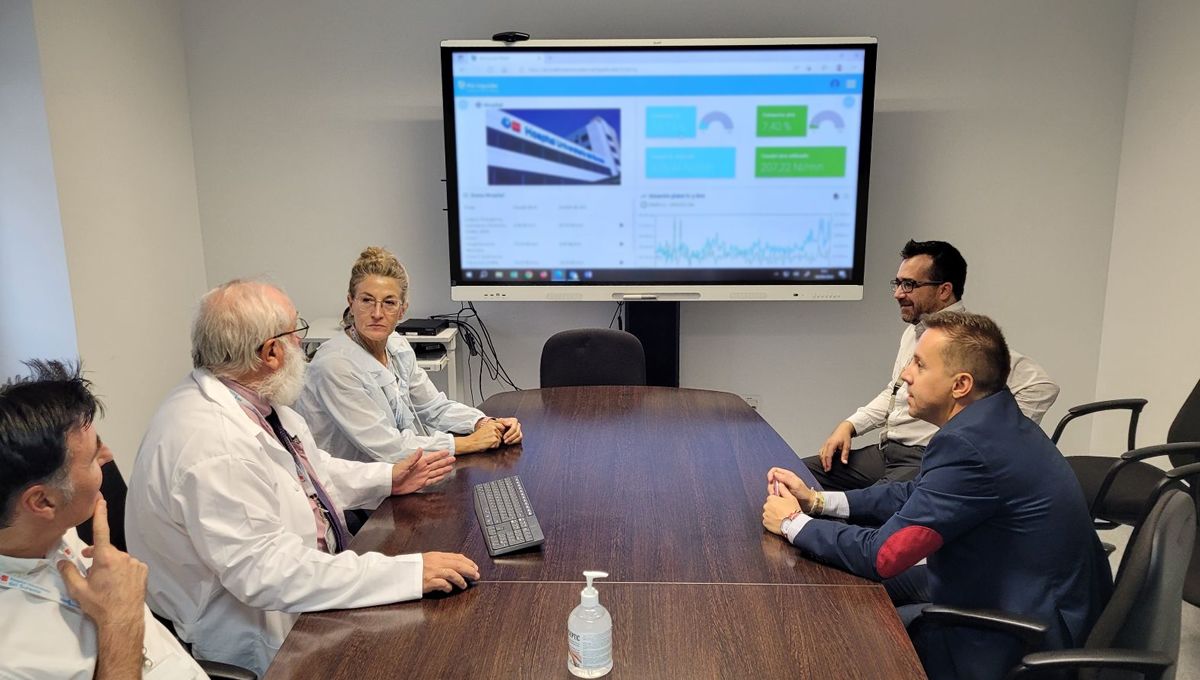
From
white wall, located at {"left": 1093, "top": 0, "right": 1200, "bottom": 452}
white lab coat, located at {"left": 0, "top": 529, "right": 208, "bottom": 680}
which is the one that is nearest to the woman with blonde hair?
white lab coat, located at {"left": 0, "top": 529, "right": 208, "bottom": 680}

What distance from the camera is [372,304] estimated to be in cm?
235

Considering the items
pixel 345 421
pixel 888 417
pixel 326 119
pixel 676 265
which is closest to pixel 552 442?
pixel 345 421

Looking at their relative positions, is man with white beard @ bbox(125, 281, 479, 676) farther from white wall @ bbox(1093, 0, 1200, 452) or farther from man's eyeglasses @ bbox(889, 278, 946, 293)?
white wall @ bbox(1093, 0, 1200, 452)

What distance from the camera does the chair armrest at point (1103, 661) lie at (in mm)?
1376

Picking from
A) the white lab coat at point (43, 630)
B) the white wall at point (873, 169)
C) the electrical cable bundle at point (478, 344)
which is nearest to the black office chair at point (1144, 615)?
the white lab coat at point (43, 630)

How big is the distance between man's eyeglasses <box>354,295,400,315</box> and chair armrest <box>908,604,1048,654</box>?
5.46 feet

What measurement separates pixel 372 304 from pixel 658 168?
71.2 inches

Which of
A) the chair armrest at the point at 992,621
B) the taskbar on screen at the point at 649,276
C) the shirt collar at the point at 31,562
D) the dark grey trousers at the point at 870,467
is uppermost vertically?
the taskbar on screen at the point at 649,276

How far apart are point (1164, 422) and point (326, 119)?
4.19m

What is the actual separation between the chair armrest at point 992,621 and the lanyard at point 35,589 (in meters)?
1.58

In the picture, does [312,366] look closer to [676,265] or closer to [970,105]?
[676,265]

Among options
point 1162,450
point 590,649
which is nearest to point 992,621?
point 590,649

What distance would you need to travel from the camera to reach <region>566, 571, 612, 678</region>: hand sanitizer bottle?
1237 mm

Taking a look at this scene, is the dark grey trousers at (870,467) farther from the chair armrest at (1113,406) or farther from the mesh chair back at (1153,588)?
the mesh chair back at (1153,588)
